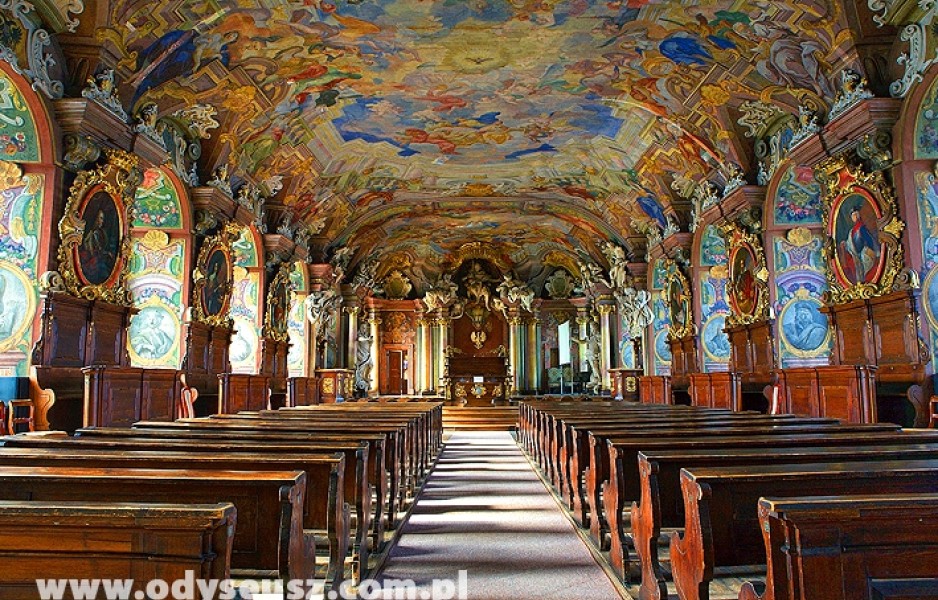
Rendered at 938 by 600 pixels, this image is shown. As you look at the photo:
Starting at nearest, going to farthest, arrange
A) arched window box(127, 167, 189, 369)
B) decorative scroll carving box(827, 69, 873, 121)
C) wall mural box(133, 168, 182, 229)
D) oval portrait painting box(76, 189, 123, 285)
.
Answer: oval portrait painting box(76, 189, 123, 285), decorative scroll carving box(827, 69, 873, 121), wall mural box(133, 168, 182, 229), arched window box(127, 167, 189, 369)

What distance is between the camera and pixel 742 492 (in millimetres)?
3459

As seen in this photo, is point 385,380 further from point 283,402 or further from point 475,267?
point 283,402

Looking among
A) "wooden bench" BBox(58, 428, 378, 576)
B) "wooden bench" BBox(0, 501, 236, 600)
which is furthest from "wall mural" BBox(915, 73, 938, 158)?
"wooden bench" BBox(0, 501, 236, 600)

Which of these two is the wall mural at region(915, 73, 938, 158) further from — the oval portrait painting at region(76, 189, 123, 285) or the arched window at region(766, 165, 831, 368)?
the oval portrait painting at region(76, 189, 123, 285)

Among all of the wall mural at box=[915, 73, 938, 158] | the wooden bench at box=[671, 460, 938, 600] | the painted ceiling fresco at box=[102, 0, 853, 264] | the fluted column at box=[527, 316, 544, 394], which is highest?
the painted ceiling fresco at box=[102, 0, 853, 264]

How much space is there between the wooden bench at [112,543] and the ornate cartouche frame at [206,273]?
11.4m

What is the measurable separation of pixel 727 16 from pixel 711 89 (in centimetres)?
233

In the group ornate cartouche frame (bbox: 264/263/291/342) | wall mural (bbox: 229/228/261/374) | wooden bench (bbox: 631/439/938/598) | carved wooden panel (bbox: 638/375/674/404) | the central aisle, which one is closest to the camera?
wooden bench (bbox: 631/439/938/598)

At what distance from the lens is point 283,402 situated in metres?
A: 17.8

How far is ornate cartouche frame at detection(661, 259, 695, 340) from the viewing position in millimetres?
16859

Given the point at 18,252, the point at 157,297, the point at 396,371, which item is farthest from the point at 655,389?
the point at 396,371

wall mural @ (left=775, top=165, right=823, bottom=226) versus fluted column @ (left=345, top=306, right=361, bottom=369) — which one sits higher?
wall mural @ (left=775, top=165, right=823, bottom=226)

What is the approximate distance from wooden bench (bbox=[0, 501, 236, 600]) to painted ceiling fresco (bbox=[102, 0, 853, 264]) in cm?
859

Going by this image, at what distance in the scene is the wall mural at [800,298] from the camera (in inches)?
502
